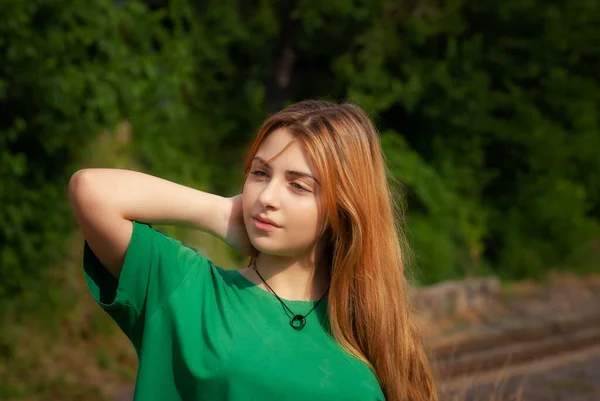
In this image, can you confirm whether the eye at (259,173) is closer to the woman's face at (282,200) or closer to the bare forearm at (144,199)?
the woman's face at (282,200)

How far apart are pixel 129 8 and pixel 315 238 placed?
5210mm

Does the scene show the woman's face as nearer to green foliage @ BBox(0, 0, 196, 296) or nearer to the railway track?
green foliage @ BBox(0, 0, 196, 296)

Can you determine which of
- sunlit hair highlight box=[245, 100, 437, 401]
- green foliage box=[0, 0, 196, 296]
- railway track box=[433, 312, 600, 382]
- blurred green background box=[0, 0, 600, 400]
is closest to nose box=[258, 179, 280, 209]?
sunlit hair highlight box=[245, 100, 437, 401]

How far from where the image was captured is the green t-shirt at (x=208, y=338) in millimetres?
1892

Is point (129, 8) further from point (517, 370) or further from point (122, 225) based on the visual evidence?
point (122, 225)

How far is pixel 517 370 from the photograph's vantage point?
621cm

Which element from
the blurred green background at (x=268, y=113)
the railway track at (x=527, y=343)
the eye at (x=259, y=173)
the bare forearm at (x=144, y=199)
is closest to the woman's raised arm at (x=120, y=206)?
the bare forearm at (x=144, y=199)

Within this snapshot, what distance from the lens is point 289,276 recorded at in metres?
2.12

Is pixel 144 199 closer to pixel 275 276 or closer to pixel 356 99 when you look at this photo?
pixel 275 276

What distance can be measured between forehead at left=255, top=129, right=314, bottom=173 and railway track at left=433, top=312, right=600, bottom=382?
426 cm

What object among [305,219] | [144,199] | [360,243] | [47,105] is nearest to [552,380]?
[47,105]

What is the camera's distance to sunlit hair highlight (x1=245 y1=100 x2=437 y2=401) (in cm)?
204

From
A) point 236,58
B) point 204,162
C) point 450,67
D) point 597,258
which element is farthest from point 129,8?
point 597,258

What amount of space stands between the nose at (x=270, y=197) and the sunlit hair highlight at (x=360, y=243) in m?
0.11
